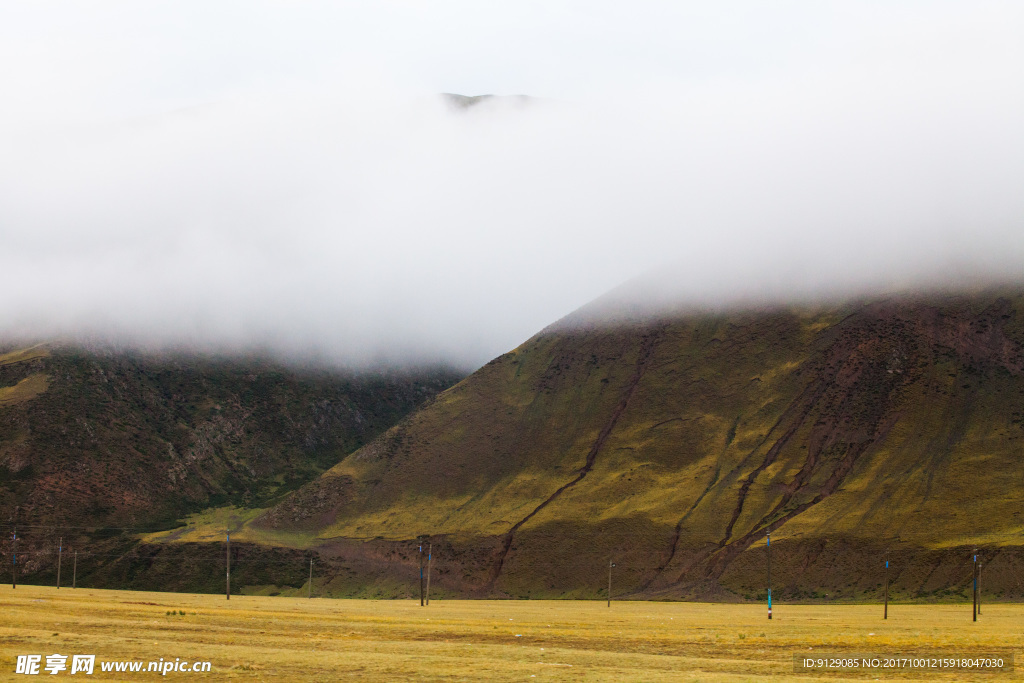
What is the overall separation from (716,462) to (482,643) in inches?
3811

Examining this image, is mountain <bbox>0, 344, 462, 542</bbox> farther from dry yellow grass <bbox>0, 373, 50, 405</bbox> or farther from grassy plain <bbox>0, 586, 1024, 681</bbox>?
grassy plain <bbox>0, 586, 1024, 681</bbox>

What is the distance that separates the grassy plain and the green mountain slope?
42767 mm

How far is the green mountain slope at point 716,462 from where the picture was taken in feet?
381

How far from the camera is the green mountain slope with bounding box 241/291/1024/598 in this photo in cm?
11612

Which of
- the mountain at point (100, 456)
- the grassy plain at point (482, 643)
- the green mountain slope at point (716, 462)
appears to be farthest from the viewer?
the mountain at point (100, 456)

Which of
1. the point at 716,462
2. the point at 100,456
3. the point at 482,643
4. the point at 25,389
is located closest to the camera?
the point at 482,643

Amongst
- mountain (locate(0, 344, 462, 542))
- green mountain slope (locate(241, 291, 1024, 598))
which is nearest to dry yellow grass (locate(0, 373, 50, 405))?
mountain (locate(0, 344, 462, 542))

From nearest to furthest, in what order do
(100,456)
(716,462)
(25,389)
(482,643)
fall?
(482,643), (716,462), (100,456), (25,389)

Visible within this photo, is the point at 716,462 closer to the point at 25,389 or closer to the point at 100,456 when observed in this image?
the point at 100,456

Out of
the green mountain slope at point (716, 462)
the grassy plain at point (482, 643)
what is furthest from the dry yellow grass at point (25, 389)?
the grassy plain at point (482, 643)

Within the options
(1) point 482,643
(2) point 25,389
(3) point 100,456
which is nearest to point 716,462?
(1) point 482,643

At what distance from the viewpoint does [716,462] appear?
456 ft

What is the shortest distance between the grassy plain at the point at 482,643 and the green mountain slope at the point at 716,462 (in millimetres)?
42767

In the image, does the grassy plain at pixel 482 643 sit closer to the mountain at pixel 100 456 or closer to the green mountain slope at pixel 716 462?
the green mountain slope at pixel 716 462
